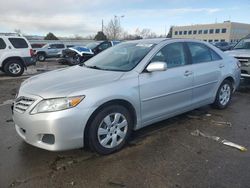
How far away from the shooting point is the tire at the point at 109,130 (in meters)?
3.36

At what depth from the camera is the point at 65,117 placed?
121 inches

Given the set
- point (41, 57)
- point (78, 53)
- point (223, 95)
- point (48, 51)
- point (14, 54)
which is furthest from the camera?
point (48, 51)

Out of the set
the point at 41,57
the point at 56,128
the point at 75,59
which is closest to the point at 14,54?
the point at 75,59

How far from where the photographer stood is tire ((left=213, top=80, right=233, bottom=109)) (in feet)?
18.0

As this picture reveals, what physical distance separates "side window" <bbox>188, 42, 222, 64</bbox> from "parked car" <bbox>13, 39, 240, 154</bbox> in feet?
0.07

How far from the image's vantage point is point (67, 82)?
353 centimetres

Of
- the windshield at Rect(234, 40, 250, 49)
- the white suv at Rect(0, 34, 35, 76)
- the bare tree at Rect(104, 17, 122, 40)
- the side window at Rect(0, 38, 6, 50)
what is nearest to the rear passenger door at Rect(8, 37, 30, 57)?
the white suv at Rect(0, 34, 35, 76)

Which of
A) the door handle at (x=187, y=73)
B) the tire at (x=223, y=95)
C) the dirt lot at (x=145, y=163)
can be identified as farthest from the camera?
the tire at (x=223, y=95)

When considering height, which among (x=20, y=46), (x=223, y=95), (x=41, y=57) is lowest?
(x=41, y=57)

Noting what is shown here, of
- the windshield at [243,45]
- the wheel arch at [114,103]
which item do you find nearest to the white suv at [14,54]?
the windshield at [243,45]

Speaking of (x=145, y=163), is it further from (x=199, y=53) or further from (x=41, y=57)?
(x=41, y=57)

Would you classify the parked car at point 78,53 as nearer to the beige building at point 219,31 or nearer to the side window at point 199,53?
the side window at point 199,53

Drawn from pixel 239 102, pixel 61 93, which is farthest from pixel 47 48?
pixel 61 93

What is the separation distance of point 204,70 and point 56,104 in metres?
3.01
